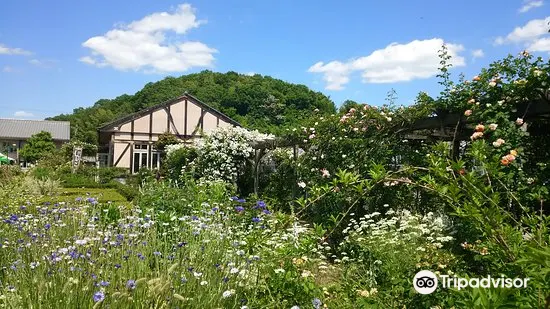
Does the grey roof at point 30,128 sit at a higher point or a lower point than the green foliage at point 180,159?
higher

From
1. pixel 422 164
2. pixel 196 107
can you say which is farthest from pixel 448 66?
pixel 196 107

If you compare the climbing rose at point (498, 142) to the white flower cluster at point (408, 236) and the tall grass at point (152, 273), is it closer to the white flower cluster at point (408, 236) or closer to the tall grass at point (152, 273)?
the white flower cluster at point (408, 236)

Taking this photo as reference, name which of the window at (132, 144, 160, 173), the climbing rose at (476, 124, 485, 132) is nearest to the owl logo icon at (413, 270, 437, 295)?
the climbing rose at (476, 124, 485, 132)

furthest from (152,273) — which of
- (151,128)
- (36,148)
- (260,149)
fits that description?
(36,148)

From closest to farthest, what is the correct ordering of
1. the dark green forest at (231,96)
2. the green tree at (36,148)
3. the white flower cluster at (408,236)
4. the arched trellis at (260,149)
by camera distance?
the white flower cluster at (408,236) < the arched trellis at (260,149) < the dark green forest at (231,96) < the green tree at (36,148)

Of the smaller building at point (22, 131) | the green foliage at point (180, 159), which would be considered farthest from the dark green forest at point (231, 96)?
the green foliage at point (180, 159)

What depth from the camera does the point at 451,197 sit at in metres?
1.47

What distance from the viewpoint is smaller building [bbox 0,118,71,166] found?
43.8 m

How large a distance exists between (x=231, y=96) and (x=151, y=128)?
9.92m

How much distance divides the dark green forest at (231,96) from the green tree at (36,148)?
4.99 meters

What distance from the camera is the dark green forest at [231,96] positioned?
26.6m

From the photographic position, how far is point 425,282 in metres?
1.72

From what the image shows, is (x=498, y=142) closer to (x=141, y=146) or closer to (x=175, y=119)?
(x=141, y=146)

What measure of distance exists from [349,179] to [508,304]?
779mm
